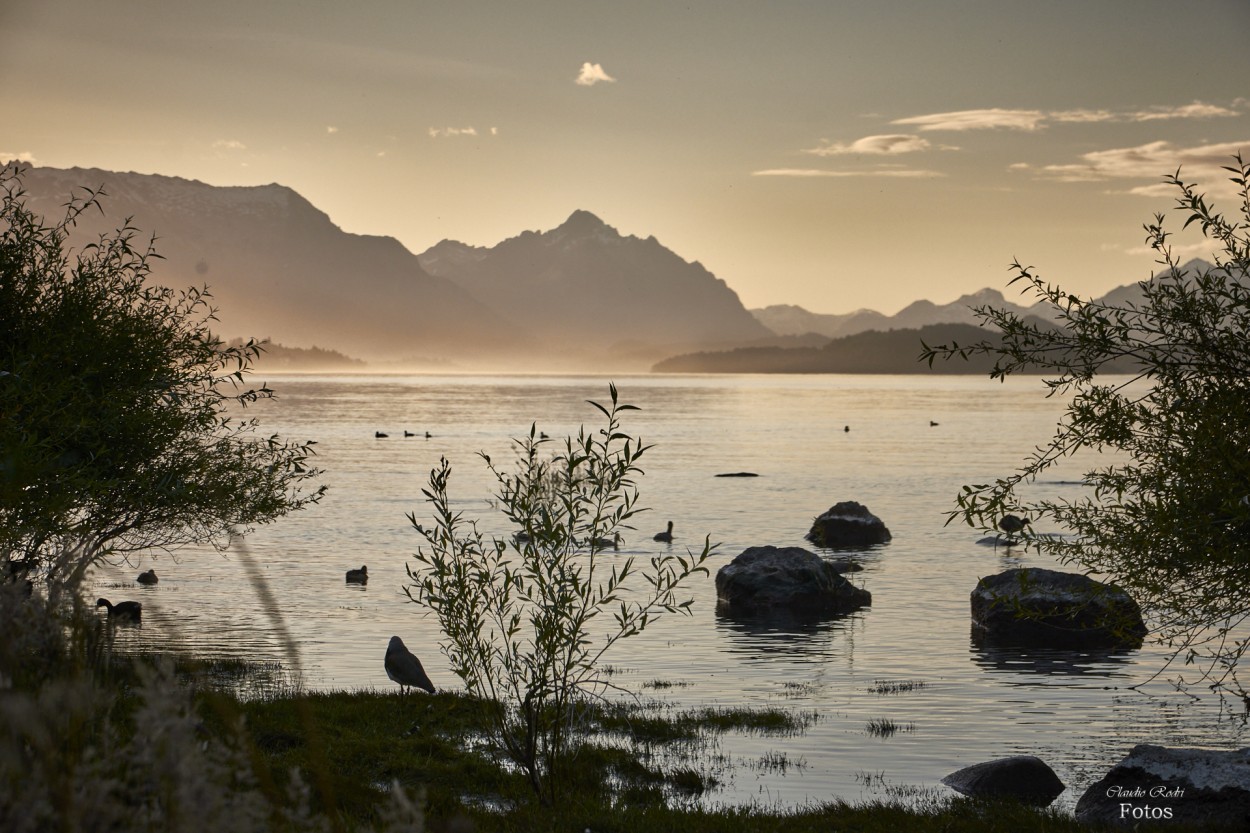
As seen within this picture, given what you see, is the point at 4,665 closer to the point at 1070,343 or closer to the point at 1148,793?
the point at 1070,343

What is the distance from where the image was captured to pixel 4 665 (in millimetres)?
6711

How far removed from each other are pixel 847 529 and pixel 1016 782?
122ft

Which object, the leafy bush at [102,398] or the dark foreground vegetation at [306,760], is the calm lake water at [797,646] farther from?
the leafy bush at [102,398]

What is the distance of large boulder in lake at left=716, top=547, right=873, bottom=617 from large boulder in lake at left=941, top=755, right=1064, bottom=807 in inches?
771

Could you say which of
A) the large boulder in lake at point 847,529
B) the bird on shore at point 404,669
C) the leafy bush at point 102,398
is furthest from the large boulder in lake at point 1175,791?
the large boulder in lake at point 847,529

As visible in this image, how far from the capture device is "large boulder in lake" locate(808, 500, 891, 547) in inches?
2156

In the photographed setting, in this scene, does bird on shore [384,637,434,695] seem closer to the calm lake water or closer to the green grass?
the calm lake water

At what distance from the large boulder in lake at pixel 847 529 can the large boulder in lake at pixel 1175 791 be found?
38.1m

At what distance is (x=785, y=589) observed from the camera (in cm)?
3834

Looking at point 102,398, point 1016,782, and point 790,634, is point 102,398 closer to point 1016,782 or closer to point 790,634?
point 1016,782

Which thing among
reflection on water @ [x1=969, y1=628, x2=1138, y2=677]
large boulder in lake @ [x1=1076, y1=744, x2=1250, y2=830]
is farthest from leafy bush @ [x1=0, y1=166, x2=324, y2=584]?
reflection on water @ [x1=969, y1=628, x2=1138, y2=677]

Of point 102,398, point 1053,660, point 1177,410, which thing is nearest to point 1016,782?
point 1177,410

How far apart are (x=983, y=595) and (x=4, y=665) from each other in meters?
31.7

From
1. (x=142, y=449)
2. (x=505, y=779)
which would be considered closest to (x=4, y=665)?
(x=505, y=779)
